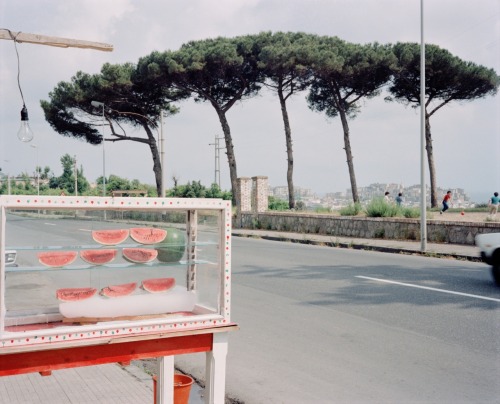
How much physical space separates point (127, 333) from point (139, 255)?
58 centimetres

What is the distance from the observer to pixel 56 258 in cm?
356

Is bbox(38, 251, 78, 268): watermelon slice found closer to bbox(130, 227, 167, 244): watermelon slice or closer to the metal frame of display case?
the metal frame of display case

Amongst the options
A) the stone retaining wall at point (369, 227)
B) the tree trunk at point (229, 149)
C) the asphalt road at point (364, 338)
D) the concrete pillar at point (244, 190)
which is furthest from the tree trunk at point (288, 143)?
the asphalt road at point (364, 338)

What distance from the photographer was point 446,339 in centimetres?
725

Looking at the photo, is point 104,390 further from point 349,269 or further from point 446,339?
point 349,269

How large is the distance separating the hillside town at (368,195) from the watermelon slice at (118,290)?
2138cm

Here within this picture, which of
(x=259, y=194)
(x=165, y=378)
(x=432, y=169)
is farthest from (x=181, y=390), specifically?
(x=432, y=169)

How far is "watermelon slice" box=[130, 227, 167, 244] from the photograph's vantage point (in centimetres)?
396

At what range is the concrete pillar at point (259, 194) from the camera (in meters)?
31.5

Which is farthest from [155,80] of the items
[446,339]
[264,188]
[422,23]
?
[446,339]

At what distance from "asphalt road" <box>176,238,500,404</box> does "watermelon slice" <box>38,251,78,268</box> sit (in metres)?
2.64

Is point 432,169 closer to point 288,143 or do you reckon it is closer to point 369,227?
point 288,143

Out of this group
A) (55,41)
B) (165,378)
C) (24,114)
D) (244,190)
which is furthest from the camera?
(244,190)

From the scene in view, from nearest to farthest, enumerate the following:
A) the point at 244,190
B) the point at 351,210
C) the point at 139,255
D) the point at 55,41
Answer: the point at 139,255 < the point at 55,41 < the point at 351,210 < the point at 244,190
